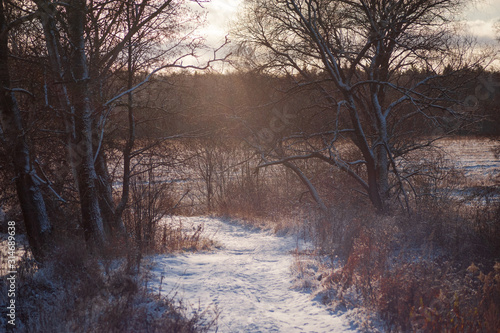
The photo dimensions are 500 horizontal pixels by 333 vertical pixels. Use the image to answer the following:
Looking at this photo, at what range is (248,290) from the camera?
219 inches

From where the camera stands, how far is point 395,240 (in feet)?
22.0

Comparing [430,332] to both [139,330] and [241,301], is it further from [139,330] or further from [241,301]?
[139,330]

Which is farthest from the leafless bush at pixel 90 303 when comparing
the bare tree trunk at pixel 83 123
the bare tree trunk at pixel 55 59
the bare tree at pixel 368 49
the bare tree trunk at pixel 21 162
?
the bare tree at pixel 368 49

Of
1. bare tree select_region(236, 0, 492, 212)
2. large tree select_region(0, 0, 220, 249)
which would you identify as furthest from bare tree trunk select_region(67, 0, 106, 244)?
bare tree select_region(236, 0, 492, 212)

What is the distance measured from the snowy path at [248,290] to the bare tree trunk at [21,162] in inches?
86.2

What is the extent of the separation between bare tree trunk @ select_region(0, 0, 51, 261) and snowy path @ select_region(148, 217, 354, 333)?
Answer: 219 cm

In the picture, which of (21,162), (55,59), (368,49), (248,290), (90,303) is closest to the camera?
(90,303)

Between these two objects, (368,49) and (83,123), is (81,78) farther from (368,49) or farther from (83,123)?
(368,49)

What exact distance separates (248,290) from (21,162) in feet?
15.2

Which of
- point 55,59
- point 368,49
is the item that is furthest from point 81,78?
point 368,49

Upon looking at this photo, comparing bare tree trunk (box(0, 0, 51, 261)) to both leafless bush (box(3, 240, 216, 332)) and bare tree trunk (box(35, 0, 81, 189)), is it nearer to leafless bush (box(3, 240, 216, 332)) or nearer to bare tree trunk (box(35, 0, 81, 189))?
bare tree trunk (box(35, 0, 81, 189))

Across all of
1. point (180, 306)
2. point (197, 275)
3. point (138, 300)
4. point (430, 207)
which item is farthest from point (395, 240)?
point (138, 300)

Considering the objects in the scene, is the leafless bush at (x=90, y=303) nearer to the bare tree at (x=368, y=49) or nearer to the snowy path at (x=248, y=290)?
the snowy path at (x=248, y=290)

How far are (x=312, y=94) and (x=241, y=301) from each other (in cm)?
849
